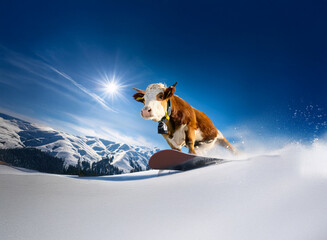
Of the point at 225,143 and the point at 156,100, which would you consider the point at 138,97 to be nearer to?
the point at 156,100

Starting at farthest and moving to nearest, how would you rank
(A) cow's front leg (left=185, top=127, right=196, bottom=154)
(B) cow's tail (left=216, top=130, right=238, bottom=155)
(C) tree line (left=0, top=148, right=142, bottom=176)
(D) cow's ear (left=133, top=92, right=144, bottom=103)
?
1. (C) tree line (left=0, top=148, right=142, bottom=176)
2. (B) cow's tail (left=216, top=130, right=238, bottom=155)
3. (D) cow's ear (left=133, top=92, right=144, bottom=103)
4. (A) cow's front leg (left=185, top=127, right=196, bottom=154)

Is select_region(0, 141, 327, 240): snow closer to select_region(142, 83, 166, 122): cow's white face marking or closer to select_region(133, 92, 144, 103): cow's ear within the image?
select_region(142, 83, 166, 122): cow's white face marking

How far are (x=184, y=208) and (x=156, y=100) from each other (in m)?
1.49

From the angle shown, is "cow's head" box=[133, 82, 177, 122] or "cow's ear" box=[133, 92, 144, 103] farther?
"cow's ear" box=[133, 92, 144, 103]

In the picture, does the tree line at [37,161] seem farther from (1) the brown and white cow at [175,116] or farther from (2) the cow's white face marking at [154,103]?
(2) the cow's white face marking at [154,103]

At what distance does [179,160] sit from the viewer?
5.78 feet

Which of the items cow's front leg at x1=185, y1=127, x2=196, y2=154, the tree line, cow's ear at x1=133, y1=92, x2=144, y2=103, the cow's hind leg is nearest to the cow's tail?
the cow's hind leg

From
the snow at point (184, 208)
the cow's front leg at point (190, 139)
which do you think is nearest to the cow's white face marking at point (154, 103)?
the cow's front leg at point (190, 139)

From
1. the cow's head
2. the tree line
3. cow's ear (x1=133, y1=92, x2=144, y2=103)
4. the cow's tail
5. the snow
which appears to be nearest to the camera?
the snow

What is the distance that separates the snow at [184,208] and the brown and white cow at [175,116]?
109 centimetres

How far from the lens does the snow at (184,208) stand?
1.94 feet

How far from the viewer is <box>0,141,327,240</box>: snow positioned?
590mm

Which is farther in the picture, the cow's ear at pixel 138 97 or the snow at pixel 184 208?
the cow's ear at pixel 138 97

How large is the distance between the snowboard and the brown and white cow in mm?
416
